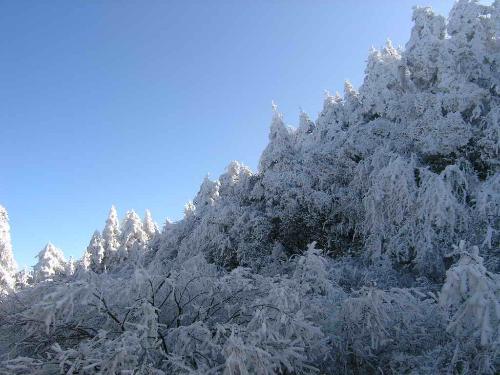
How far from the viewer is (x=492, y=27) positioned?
530 inches

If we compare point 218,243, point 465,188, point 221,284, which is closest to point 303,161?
point 218,243

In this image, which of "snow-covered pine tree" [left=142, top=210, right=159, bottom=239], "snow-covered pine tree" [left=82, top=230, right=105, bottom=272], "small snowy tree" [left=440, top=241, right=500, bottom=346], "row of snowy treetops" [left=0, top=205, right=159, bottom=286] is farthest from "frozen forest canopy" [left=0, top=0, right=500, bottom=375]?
"snow-covered pine tree" [left=142, top=210, right=159, bottom=239]

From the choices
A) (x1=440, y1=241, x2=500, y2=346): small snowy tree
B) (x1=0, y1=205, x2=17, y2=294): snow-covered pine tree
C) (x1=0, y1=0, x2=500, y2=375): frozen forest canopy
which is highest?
(x1=0, y1=205, x2=17, y2=294): snow-covered pine tree

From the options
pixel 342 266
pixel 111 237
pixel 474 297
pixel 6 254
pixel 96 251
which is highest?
pixel 111 237

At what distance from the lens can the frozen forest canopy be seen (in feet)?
14.8

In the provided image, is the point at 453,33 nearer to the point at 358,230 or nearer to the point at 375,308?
the point at 358,230

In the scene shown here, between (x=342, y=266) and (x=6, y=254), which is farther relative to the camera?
(x=6, y=254)

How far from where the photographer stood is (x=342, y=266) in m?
10.7

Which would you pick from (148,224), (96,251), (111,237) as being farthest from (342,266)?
(148,224)

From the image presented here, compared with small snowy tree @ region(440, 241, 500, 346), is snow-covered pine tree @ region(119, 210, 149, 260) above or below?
above

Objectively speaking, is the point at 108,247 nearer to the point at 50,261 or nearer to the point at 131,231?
the point at 131,231

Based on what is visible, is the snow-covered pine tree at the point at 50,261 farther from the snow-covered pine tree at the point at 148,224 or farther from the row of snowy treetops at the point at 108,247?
the snow-covered pine tree at the point at 148,224

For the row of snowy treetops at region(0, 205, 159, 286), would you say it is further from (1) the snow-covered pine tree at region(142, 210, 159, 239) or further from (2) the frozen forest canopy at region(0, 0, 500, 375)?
(2) the frozen forest canopy at region(0, 0, 500, 375)

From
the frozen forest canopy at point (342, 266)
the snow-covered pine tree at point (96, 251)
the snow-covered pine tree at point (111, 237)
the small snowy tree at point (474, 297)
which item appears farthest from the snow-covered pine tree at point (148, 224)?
the small snowy tree at point (474, 297)
